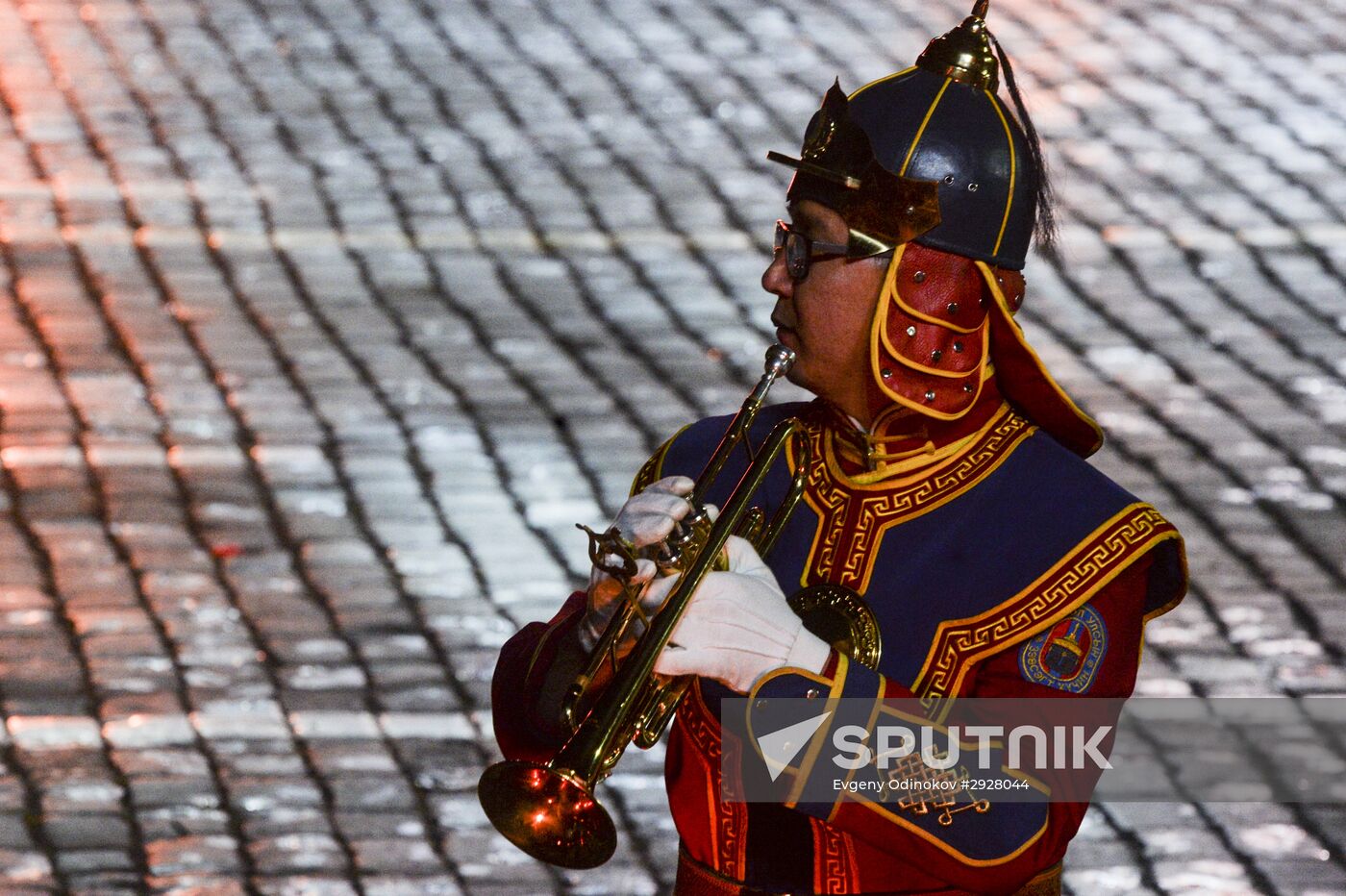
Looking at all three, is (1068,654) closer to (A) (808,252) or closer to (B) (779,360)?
(B) (779,360)

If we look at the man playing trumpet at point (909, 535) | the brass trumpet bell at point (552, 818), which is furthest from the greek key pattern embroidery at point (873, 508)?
the brass trumpet bell at point (552, 818)

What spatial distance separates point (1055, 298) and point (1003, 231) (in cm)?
550

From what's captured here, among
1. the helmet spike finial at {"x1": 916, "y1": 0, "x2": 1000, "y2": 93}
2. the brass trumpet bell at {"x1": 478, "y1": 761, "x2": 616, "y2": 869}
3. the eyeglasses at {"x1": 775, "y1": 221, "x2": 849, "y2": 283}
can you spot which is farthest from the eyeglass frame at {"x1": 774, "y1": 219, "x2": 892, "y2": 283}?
the brass trumpet bell at {"x1": 478, "y1": 761, "x2": 616, "y2": 869}

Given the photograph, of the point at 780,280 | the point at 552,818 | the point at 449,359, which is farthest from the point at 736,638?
the point at 449,359

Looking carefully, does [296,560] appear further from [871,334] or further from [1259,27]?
[1259,27]

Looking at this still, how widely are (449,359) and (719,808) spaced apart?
4733 millimetres

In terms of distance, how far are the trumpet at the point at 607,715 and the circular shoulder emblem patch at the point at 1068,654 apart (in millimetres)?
486

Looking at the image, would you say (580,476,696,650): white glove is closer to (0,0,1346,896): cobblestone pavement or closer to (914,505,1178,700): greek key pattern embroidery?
(914,505,1178,700): greek key pattern embroidery

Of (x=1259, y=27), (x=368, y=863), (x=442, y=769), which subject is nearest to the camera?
(x=368, y=863)

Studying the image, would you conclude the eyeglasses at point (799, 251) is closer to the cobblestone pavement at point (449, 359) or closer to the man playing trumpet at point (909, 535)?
the man playing trumpet at point (909, 535)

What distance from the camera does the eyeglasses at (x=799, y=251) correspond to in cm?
290

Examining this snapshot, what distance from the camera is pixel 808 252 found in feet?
9.59

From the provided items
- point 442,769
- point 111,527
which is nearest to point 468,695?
point 442,769

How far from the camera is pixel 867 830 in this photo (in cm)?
273
